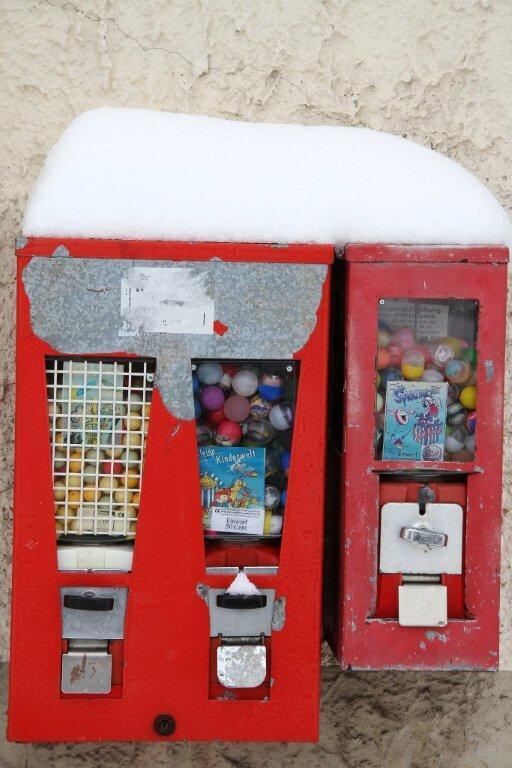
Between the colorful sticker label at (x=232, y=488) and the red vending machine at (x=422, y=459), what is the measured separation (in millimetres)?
202

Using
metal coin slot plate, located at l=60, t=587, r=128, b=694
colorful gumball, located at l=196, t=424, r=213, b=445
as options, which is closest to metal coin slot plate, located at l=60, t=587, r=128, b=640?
metal coin slot plate, located at l=60, t=587, r=128, b=694

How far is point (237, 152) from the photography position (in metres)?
2.18

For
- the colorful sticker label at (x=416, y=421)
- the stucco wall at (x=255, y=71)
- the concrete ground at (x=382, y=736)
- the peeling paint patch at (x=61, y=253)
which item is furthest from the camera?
the concrete ground at (x=382, y=736)

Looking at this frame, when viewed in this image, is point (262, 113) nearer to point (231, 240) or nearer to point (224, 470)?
point (231, 240)

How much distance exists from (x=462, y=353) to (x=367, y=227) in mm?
376

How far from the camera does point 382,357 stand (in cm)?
203

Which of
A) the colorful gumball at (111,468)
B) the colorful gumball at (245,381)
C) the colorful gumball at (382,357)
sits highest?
the colorful gumball at (382,357)

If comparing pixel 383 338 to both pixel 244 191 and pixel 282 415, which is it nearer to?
pixel 282 415

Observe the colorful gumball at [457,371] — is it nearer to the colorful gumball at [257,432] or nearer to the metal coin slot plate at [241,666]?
the colorful gumball at [257,432]

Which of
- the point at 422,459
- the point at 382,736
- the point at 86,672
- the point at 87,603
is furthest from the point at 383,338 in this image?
the point at 382,736

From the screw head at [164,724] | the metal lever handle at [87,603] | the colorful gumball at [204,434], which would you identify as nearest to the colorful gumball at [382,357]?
the colorful gumball at [204,434]

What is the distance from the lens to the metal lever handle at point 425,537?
197 centimetres

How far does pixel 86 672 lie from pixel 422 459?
902 millimetres

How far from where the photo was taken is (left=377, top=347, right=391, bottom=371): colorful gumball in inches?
79.9
